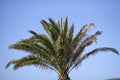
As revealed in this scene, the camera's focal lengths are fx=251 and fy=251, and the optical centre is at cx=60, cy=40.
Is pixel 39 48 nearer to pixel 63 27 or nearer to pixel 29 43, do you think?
pixel 29 43

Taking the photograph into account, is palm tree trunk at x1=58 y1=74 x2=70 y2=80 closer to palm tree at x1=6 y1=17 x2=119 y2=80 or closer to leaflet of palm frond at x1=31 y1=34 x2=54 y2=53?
palm tree at x1=6 y1=17 x2=119 y2=80

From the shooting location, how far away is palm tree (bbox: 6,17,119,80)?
58.5 feet

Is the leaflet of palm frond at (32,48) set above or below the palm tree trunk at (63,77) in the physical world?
above

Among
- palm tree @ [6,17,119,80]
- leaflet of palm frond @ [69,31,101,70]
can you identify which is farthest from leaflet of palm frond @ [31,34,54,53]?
leaflet of palm frond @ [69,31,101,70]

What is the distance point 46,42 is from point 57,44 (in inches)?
43.6

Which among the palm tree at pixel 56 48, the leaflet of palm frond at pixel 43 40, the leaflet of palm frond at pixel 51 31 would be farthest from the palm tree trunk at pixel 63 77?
the leaflet of palm frond at pixel 51 31

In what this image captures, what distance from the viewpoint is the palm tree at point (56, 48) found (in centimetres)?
1784

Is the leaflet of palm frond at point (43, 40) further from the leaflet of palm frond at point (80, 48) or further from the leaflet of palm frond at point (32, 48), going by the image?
the leaflet of palm frond at point (80, 48)

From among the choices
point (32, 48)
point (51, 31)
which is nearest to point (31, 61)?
point (32, 48)

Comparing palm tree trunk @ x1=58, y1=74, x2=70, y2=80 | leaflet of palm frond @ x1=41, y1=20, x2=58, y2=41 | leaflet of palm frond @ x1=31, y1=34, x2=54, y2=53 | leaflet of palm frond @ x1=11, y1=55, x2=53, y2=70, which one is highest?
leaflet of palm frond @ x1=41, y1=20, x2=58, y2=41

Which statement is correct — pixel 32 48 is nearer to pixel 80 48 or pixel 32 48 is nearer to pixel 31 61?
pixel 31 61

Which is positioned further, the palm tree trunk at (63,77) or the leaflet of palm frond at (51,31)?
the palm tree trunk at (63,77)

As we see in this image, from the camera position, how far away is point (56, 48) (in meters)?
17.6

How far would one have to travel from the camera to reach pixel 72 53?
60.6 ft
